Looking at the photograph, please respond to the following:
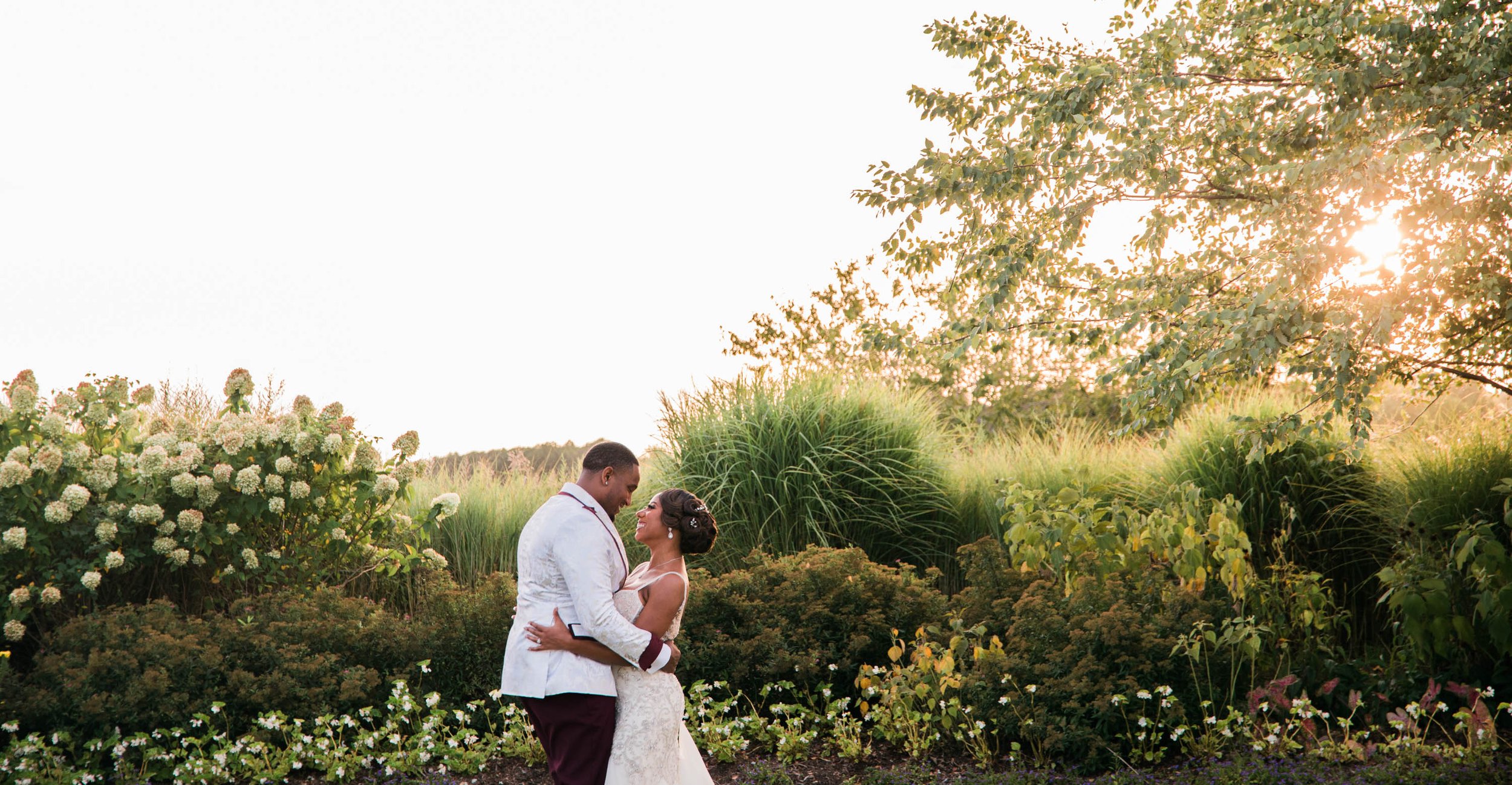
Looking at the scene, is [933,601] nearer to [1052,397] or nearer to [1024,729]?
[1024,729]

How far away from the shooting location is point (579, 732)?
3719 millimetres

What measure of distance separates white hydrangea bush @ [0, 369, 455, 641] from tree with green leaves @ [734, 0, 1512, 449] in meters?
3.90

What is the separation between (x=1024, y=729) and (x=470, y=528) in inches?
301

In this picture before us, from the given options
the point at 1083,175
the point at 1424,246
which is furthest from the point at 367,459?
the point at 1424,246

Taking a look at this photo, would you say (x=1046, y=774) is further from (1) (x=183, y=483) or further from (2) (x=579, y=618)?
(1) (x=183, y=483)

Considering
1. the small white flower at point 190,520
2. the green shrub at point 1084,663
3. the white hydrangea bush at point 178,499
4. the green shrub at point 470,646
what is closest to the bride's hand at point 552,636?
the green shrub at point 1084,663

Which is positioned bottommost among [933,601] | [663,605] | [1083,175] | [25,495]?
[933,601]

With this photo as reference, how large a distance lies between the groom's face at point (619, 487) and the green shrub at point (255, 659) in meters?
3.13

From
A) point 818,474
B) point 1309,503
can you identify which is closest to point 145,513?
point 818,474

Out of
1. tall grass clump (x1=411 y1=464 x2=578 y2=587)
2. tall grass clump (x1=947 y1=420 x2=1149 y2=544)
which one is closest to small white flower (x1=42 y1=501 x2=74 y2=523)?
tall grass clump (x1=411 y1=464 x2=578 y2=587)

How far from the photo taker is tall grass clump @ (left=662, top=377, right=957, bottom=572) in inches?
376

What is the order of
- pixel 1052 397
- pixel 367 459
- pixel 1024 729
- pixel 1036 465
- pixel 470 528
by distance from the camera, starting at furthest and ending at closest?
pixel 1052 397 → pixel 470 528 → pixel 1036 465 → pixel 367 459 → pixel 1024 729

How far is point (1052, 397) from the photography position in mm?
19422

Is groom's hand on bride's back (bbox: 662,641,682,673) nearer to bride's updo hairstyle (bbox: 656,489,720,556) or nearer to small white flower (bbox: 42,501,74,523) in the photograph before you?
bride's updo hairstyle (bbox: 656,489,720,556)
